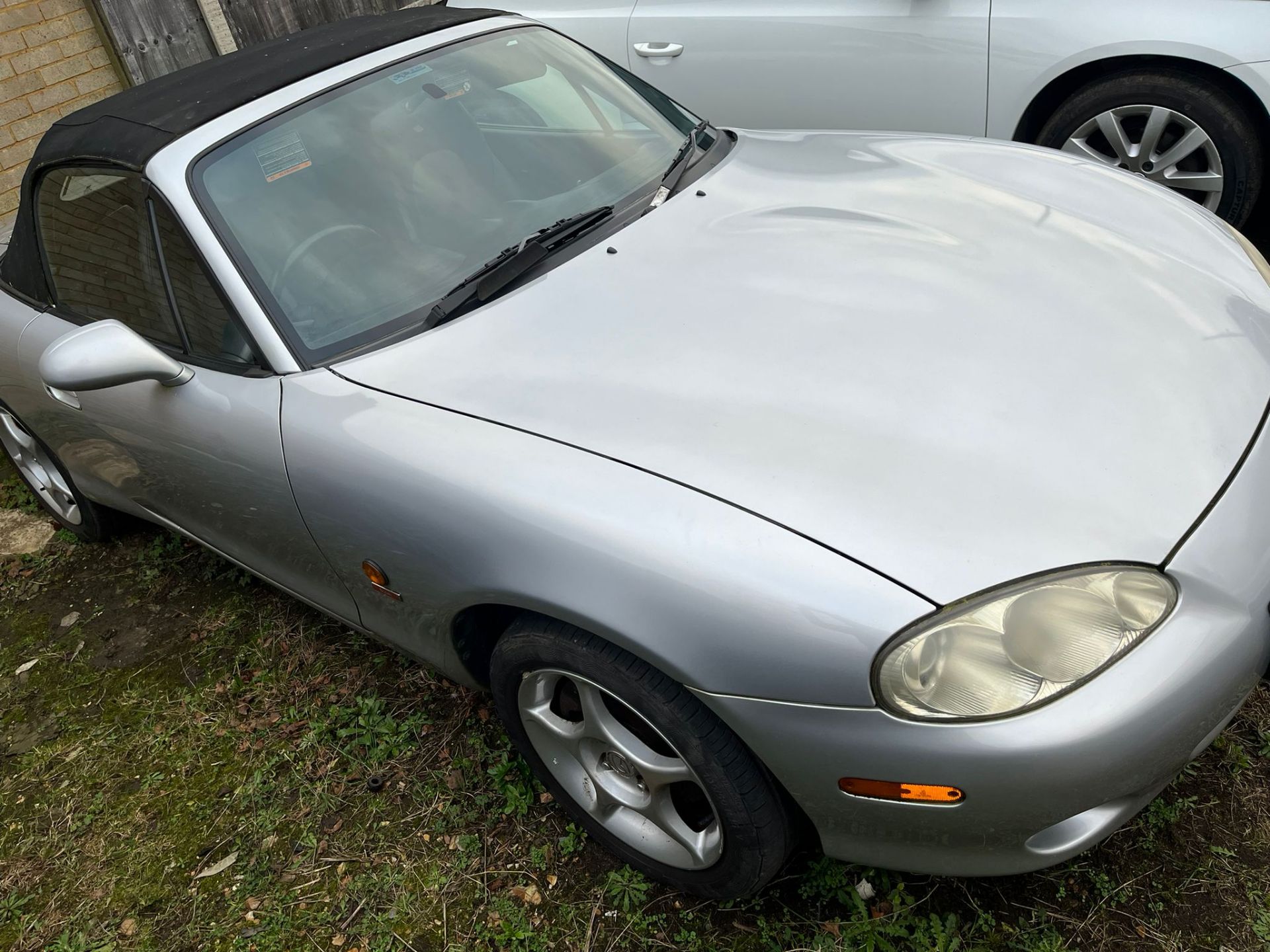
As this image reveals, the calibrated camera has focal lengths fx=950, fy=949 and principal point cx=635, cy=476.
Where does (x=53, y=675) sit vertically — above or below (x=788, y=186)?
below

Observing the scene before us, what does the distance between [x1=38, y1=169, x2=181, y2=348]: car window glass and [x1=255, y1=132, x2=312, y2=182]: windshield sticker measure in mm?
289

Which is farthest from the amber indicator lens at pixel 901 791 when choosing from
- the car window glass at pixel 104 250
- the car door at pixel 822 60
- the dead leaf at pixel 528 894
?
the car door at pixel 822 60

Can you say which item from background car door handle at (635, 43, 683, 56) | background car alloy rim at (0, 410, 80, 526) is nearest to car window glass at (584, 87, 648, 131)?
background car door handle at (635, 43, 683, 56)

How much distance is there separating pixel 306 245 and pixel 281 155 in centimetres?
27

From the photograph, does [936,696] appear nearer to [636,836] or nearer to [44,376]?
[636,836]

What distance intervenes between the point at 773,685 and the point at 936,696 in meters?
0.24

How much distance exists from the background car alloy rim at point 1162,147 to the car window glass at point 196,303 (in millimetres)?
2866

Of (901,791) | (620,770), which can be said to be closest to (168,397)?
(620,770)

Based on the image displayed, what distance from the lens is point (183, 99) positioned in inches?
94.6

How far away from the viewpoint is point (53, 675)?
9.61 feet

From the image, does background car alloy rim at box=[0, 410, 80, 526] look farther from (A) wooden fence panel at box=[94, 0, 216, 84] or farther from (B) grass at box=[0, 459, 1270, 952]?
(A) wooden fence panel at box=[94, 0, 216, 84]

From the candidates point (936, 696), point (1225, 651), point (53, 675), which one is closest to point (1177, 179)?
point (1225, 651)

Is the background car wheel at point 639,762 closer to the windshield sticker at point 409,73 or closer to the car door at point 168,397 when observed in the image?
the car door at point 168,397

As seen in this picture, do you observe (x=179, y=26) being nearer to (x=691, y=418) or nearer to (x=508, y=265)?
(x=508, y=265)
